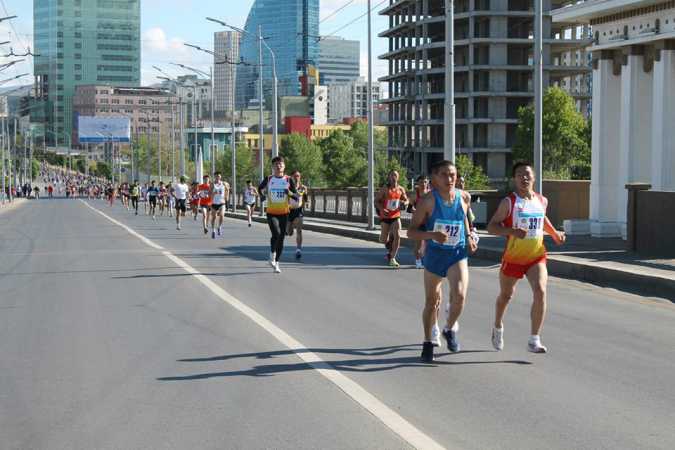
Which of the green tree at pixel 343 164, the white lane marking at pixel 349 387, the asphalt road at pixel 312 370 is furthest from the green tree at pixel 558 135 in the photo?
the white lane marking at pixel 349 387

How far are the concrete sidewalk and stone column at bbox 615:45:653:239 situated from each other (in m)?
2.64

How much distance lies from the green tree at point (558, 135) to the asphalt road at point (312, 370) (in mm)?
78558

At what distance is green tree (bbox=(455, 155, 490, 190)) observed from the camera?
307 feet

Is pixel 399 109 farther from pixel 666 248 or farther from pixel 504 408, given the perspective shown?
A: pixel 504 408

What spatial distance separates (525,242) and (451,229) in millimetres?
841

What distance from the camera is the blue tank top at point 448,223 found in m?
9.30

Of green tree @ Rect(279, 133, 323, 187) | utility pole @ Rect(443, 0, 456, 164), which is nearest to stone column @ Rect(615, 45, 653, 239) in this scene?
utility pole @ Rect(443, 0, 456, 164)

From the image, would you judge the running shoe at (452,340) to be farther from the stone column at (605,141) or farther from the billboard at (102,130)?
the billboard at (102,130)

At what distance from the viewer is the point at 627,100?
27.3 metres

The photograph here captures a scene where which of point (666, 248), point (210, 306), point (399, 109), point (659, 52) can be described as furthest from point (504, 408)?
point (399, 109)

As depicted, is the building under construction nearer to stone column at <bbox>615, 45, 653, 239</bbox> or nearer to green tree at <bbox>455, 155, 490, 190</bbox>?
green tree at <bbox>455, 155, 490, 190</bbox>

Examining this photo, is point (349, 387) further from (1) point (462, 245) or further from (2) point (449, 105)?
(2) point (449, 105)

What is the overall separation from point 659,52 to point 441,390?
19.5 metres

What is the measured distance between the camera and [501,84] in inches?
4112
